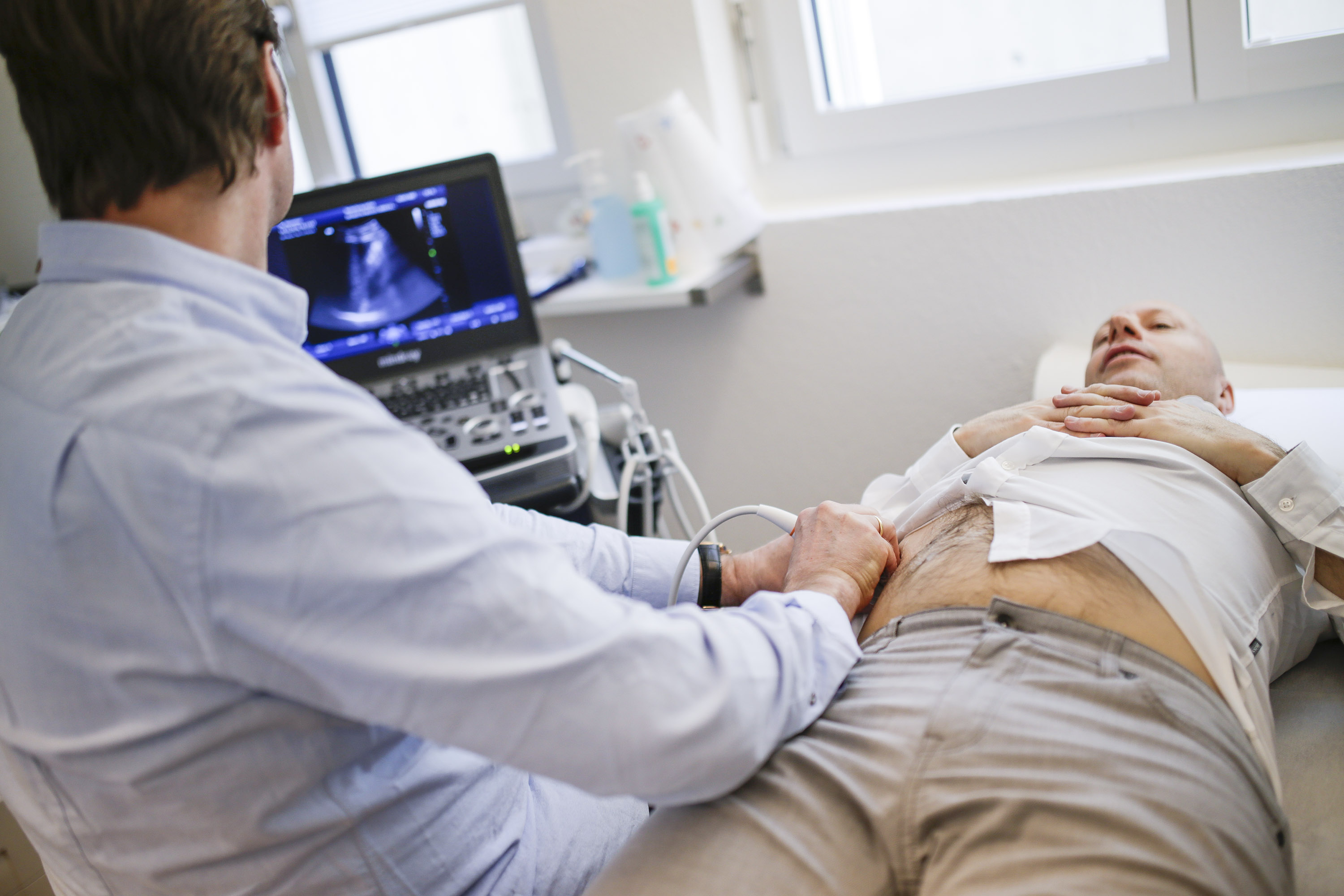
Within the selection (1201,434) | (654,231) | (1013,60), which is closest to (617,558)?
(1201,434)

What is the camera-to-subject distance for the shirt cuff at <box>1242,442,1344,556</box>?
1120 mm

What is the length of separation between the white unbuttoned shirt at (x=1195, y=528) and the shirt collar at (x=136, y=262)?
0.83 metres

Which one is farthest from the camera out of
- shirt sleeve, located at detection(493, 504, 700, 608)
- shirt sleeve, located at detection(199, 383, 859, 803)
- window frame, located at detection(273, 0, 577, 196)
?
window frame, located at detection(273, 0, 577, 196)

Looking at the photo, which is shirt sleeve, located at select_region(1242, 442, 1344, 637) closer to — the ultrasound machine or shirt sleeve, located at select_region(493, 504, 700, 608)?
shirt sleeve, located at select_region(493, 504, 700, 608)

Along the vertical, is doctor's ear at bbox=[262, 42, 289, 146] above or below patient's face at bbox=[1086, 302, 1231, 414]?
above

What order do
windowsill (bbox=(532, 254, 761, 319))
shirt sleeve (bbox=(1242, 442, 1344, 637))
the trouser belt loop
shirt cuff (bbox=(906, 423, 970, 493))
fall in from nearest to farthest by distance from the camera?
the trouser belt loop → shirt sleeve (bbox=(1242, 442, 1344, 637)) → shirt cuff (bbox=(906, 423, 970, 493)) → windowsill (bbox=(532, 254, 761, 319))

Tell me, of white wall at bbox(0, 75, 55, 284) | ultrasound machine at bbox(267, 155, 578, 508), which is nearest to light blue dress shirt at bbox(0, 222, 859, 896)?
ultrasound machine at bbox(267, 155, 578, 508)

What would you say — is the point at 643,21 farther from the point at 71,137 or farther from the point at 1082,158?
the point at 71,137

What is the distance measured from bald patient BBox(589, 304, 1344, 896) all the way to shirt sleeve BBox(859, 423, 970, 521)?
72 mm

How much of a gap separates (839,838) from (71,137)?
84cm

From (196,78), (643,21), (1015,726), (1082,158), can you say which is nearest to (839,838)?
(1015,726)

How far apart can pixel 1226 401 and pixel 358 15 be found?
2.32 m

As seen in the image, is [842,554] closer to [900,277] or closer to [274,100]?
[274,100]

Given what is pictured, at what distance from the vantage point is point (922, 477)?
4.60 feet
